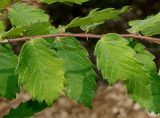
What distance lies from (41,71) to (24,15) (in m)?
0.47

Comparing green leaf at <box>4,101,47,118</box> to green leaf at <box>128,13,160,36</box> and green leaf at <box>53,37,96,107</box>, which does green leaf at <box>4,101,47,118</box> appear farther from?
green leaf at <box>128,13,160,36</box>

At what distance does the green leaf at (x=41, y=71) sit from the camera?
1.27 meters

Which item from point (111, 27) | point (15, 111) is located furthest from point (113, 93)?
point (15, 111)

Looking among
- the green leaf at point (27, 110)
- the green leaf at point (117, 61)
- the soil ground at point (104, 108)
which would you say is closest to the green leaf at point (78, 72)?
the green leaf at point (117, 61)

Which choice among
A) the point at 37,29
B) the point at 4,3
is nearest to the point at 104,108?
the point at 4,3

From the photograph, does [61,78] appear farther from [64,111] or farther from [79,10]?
[79,10]

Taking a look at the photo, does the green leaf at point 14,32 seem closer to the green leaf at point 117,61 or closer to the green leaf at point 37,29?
the green leaf at point 37,29

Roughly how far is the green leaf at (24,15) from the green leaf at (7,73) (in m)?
0.23

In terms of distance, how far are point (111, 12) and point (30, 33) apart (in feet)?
0.84

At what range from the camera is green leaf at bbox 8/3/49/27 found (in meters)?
1.69

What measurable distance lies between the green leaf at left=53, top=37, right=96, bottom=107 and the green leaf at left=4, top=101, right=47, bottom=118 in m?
0.18

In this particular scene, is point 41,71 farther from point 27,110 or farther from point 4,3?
point 4,3

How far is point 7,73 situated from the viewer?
148cm

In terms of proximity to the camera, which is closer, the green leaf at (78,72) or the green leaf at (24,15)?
the green leaf at (78,72)
